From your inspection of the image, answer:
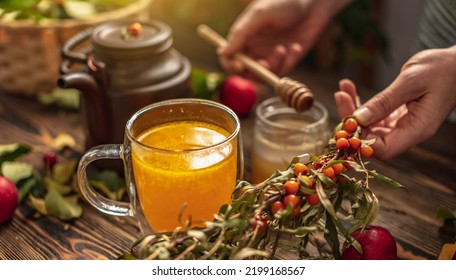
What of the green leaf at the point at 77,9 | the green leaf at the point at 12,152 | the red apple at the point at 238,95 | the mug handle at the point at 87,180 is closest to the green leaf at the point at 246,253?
the mug handle at the point at 87,180

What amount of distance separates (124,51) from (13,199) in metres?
0.37

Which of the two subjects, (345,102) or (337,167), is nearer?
(337,167)

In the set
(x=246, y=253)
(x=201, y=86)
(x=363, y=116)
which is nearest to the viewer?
(x=246, y=253)

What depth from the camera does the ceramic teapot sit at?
1.20 meters

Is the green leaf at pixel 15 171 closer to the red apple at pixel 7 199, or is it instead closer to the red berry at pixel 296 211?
the red apple at pixel 7 199

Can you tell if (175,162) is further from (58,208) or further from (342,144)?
(58,208)

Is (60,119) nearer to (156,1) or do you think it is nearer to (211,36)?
(211,36)

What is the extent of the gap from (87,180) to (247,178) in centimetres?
41

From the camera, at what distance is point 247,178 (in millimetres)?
1296

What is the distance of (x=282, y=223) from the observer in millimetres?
839

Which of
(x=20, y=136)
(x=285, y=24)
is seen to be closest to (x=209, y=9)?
(x=285, y=24)

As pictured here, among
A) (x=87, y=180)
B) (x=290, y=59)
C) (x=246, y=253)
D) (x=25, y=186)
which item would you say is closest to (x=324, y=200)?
(x=246, y=253)

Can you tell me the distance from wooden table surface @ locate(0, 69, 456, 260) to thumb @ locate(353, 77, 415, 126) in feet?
0.72

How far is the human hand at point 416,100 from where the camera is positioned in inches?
43.1
